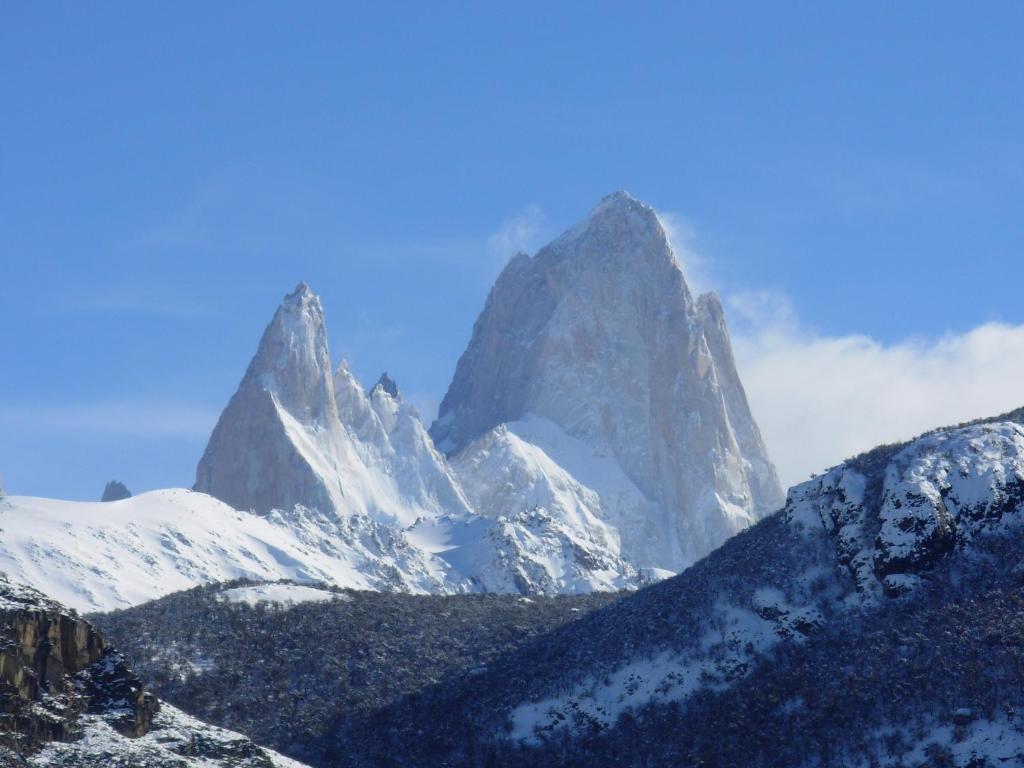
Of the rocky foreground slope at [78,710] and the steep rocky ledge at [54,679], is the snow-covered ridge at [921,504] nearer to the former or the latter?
the rocky foreground slope at [78,710]

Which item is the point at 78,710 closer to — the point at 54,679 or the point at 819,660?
the point at 54,679

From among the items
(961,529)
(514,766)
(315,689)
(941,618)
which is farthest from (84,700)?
(961,529)

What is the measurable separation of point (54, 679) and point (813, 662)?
70.8 m

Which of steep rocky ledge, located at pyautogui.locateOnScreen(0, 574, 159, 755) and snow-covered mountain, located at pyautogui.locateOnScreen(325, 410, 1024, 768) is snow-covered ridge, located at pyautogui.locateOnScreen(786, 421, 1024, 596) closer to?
snow-covered mountain, located at pyautogui.locateOnScreen(325, 410, 1024, 768)

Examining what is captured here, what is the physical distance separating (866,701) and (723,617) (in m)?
28.9

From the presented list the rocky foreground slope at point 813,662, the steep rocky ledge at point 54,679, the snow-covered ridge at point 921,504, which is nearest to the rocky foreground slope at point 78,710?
the steep rocky ledge at point 54,679

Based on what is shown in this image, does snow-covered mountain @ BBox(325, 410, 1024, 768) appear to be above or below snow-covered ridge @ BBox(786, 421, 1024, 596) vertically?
below

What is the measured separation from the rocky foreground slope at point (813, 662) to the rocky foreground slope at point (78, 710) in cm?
4187

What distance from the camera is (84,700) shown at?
130750 mm

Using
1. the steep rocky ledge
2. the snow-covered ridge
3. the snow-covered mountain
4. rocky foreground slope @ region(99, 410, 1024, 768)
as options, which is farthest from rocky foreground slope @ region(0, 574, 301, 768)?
the snow-covered ridge

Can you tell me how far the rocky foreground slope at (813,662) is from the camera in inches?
6211

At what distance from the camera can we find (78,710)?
12950 centimetres

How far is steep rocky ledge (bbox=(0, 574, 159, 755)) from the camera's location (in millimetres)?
124625

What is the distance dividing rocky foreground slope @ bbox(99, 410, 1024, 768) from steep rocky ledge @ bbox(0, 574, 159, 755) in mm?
45384
